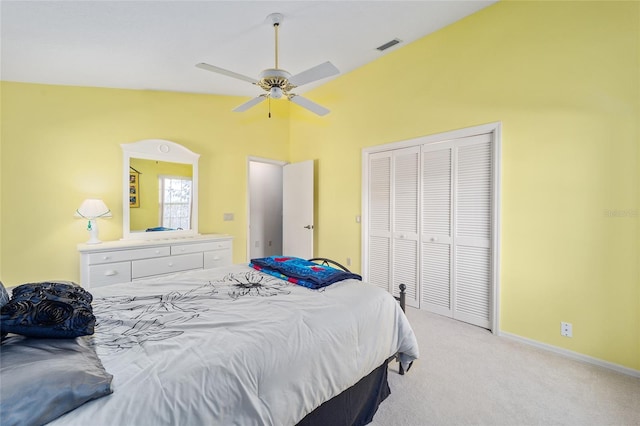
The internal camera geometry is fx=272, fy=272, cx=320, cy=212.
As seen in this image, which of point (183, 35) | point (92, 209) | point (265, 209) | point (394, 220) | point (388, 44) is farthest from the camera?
point (265, 209)

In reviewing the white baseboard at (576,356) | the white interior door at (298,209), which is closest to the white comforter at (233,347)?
the white baseboard at (576,356)

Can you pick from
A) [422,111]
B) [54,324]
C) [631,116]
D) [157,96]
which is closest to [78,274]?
[157,96]

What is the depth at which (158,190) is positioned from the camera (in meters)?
3.62

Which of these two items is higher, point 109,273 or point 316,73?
point 316,73

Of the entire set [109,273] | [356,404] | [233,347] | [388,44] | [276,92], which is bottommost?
[356,404]

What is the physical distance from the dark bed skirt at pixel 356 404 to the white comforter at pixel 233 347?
0.11 m

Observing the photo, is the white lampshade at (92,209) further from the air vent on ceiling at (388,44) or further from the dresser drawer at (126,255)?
the air vent on ceiling at (388,44)

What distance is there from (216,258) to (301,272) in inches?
86.3

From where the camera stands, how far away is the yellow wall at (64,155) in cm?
279

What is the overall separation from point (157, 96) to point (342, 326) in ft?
12.5

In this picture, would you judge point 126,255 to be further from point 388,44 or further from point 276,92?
point 388,44

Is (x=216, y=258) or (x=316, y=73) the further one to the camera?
(x=216, y=258)

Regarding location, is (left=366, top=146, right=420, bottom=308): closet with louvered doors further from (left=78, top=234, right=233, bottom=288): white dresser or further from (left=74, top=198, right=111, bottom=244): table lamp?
(left=74, top=198, right=111, bottom=244): table lamp

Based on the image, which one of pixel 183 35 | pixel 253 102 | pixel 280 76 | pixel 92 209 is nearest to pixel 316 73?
pixel 280 76
